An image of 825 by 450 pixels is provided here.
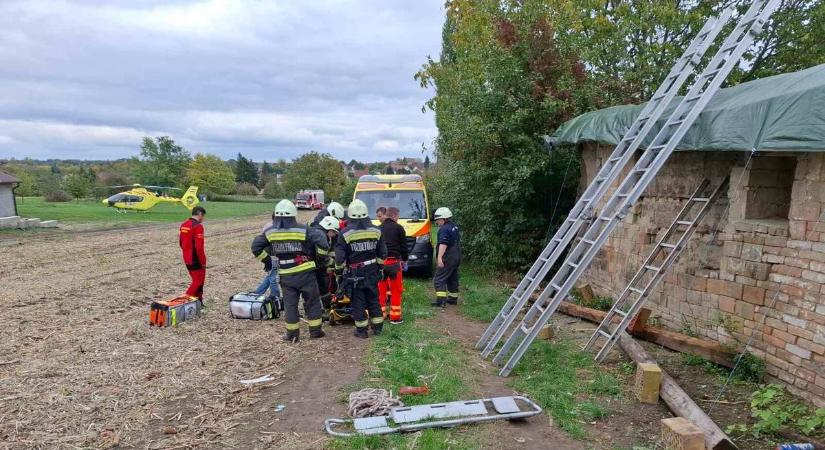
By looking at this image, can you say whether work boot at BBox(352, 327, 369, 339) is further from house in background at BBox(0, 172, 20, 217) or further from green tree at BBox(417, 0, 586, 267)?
house in background at BBox(0, 172, 20, 217)

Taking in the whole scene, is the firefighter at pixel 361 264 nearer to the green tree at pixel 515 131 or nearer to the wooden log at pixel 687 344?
the wooden log at pixel 687 344

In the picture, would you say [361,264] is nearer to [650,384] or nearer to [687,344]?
[650,384]

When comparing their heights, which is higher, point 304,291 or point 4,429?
point 304,291

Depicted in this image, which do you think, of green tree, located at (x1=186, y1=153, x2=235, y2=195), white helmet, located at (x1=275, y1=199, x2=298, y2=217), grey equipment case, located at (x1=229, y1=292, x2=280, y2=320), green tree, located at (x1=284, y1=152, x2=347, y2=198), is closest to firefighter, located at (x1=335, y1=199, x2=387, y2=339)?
white helmet, located at (x1=275, y1=199, x2=298, y2=217)

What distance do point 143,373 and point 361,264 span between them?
297 centimetres

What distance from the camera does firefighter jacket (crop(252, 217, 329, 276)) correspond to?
644cm

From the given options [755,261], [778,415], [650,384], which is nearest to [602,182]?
[755,261]

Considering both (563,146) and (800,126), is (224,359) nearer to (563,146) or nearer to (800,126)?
(800,126)

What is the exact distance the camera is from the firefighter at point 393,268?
7.51 metres

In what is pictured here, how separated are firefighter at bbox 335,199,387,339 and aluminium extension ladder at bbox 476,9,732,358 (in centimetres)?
166

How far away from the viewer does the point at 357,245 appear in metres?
6.79

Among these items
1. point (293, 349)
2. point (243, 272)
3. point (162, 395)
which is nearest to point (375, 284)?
point (293, 349)

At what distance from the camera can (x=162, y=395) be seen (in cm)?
491

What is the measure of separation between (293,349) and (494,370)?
106 inches
